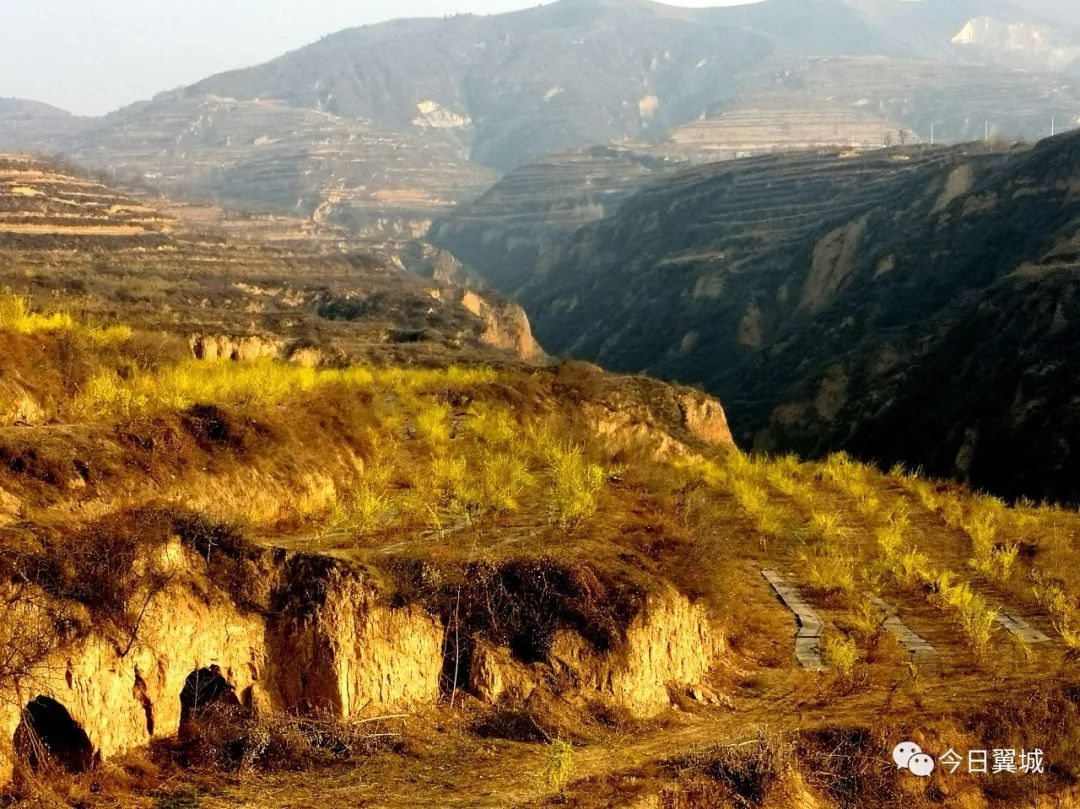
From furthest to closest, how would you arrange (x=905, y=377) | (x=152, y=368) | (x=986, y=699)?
(x=905, y=377) < (x=152, y=368) < (x=986, y=699)

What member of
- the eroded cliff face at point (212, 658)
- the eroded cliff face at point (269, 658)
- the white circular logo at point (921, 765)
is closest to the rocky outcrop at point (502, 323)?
the eroded cliff face at point (269, 658)

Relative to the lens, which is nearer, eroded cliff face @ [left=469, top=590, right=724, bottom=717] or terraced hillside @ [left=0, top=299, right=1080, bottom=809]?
terraced hillside @ [left=0, top=299, right=1080, bottom=809]

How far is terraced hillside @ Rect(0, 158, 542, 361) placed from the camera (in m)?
46.5

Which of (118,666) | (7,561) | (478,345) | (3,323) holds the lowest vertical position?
(478,345)

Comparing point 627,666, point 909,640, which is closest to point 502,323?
point 909,640

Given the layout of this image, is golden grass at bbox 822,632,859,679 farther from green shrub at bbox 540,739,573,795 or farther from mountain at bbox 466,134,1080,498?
mountain at bbox 466,134,1080,498

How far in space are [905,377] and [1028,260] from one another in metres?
15.0

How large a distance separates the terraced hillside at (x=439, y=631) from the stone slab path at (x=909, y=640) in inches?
2.2

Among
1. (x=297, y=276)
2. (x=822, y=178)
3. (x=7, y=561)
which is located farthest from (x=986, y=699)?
(x=822, y=178)

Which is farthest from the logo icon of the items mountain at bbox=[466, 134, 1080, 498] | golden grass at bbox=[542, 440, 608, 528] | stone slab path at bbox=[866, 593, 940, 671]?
mountain at bbox=[466, 134, 1080, 498]

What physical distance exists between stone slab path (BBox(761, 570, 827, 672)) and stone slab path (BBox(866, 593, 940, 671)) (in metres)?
1.11

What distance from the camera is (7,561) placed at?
33.3ft

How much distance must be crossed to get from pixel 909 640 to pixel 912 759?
4.07m

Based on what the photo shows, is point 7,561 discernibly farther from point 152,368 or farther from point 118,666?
point 152,368
